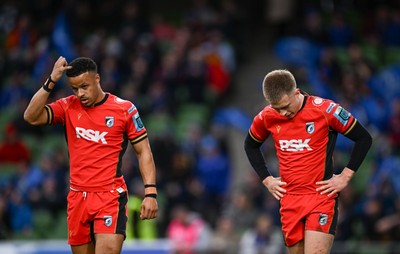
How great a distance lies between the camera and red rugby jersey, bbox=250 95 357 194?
9.38 m

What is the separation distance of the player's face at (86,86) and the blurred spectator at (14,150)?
451 inches

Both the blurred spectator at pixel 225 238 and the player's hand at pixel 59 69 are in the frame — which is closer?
the player's hand at pixel 59 69

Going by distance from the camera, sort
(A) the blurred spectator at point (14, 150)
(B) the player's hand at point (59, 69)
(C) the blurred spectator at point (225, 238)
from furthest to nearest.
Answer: (A) the blurred spectator at point (14, 150)
(C) the blurred spectator at point (225, 238)
(B) the player's hand at point (59, 69)

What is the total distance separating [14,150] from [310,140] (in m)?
12.1

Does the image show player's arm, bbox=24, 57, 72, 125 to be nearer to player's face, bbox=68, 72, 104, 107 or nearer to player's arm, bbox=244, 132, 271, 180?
player's face, bbox=68, 72, 104, 107

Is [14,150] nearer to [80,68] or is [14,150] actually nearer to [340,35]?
[340,35]

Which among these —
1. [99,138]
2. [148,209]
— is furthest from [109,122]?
[148,209]

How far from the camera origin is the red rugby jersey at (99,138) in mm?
9305

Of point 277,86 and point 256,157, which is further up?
point 277,86

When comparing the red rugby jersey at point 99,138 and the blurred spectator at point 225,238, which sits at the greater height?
the red rugby jersey at point 99,138

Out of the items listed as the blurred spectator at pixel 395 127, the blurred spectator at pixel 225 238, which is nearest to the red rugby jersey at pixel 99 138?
the blurred spectator at pixel 225 238

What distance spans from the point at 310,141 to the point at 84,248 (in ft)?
7.58

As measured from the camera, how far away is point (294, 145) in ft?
31.1

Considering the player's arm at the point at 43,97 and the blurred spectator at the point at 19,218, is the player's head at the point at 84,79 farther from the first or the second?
the blurred spectator at the point at 19,218
